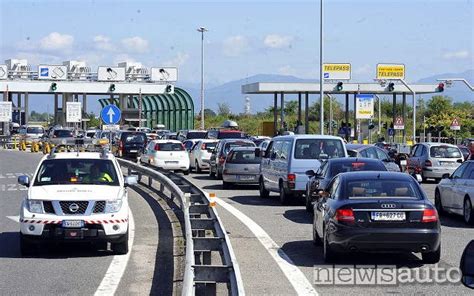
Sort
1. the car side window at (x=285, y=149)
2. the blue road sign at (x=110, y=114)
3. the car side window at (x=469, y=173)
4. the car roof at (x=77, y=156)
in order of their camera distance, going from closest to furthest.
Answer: the car roof at (x=77, y=156), the car side window at (x=469, y=173), the car side window at (x=285, y=149), the blue road sign at (x=110, y=114)

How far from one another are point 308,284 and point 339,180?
301 cm

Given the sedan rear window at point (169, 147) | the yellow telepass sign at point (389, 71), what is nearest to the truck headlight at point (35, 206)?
the sedan rear window at point (169, 147)

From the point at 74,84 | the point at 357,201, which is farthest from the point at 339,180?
the point at 74,84

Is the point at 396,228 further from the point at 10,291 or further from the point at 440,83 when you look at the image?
the point at 440,83

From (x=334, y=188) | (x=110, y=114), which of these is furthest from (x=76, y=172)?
(x=110, y=114)

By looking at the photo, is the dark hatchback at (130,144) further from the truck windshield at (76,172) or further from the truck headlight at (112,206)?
the truck headlight at (112,206)

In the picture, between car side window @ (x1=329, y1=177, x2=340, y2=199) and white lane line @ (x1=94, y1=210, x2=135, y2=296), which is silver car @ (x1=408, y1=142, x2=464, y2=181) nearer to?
car side window @ (x1=329, y1=177, x2=340, y2=199)

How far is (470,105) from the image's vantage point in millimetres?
136125

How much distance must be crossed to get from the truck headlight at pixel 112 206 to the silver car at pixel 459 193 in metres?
8.47

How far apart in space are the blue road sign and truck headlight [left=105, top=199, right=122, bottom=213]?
21105 millimetres

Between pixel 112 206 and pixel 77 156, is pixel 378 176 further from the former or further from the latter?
pixel 77 156

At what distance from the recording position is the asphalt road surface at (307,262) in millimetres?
11055

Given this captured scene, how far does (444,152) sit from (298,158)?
43.1 ft

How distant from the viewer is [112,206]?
1434 cm
